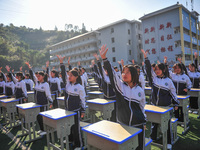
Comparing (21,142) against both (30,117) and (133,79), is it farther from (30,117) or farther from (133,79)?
(133,79)

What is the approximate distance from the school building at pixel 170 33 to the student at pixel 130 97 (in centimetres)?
2457

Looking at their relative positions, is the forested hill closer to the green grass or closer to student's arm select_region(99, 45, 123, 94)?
the green grass

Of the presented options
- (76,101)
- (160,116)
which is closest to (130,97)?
(160,116)

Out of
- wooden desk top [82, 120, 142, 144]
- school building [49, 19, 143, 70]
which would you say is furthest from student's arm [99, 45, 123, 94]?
school building [49, 19, 143, 70]

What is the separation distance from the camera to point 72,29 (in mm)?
95938

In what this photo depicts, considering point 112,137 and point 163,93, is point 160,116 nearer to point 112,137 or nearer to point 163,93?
point 163,93

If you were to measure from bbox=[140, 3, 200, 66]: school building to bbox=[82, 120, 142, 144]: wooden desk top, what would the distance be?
24992 mm

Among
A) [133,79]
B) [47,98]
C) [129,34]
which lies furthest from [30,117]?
[129,34]

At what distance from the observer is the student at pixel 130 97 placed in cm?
253

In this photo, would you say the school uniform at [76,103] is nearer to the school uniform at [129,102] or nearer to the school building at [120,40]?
the school uniform at [129,102]

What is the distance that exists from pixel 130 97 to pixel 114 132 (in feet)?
2.19

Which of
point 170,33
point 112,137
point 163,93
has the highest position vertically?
point 170,33

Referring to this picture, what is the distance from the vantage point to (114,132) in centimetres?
221

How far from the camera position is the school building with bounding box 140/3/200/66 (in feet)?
78.9
